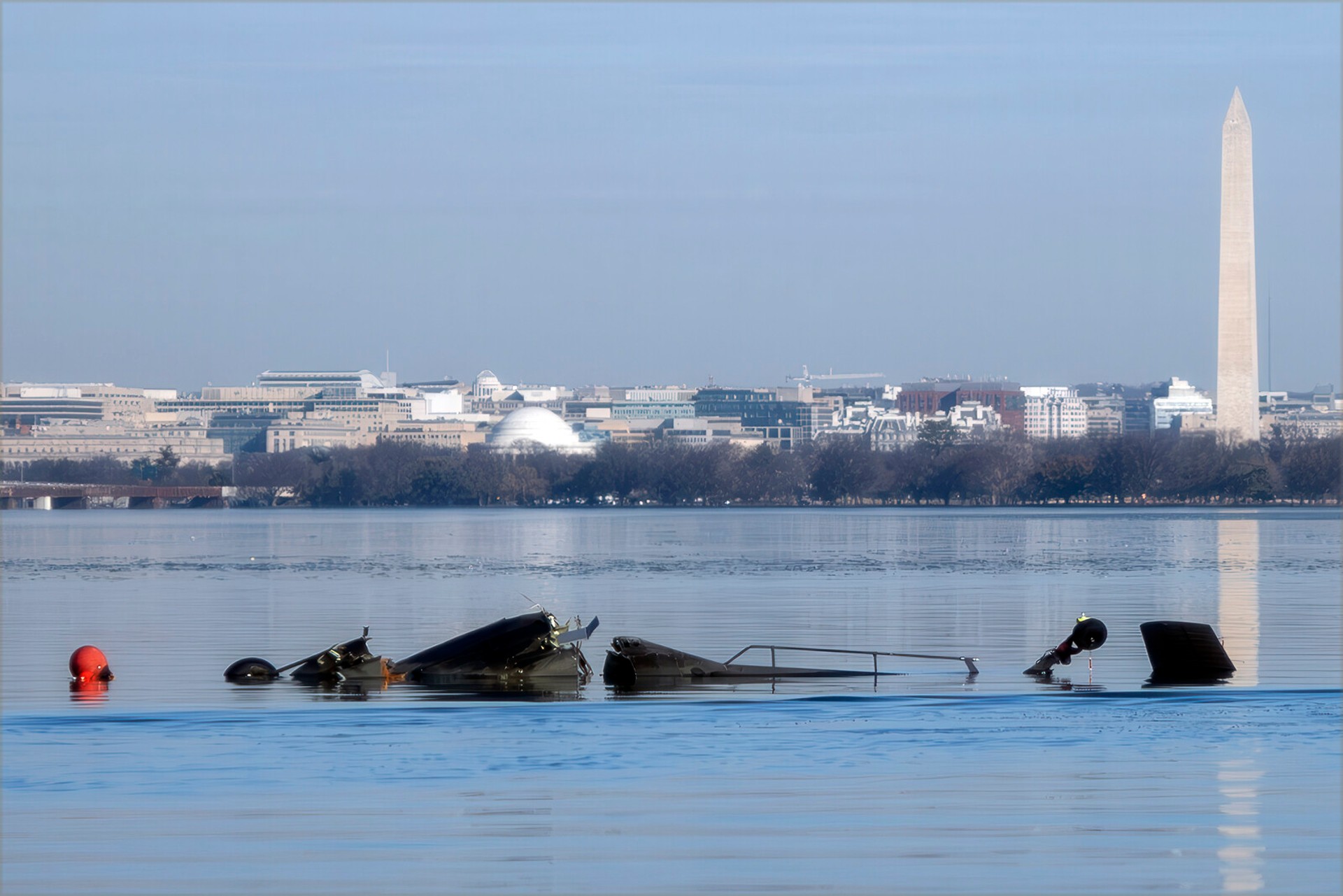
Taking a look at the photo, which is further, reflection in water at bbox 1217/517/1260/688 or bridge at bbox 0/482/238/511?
bridge at bbox 0/482/238/511

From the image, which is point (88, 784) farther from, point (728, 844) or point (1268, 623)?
point (1268, 623)

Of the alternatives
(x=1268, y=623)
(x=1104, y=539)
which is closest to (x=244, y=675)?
(x=1268, y=623)

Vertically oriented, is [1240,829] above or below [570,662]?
below

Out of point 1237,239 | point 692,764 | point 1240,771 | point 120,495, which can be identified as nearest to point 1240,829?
point 1240,771

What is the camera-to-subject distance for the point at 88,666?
2031 centimetres

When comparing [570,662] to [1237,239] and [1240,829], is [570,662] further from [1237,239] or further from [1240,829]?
[1237,239]

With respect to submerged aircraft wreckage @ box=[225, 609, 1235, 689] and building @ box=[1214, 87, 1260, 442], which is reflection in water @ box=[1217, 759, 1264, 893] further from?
building @ box=[1214, 87, 1260, 442]

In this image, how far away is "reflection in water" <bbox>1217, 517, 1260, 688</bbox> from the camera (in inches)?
851

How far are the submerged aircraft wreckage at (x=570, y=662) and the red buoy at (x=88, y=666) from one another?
4.27 feet

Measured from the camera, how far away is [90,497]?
7456 inches

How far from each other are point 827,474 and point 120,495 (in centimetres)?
6726

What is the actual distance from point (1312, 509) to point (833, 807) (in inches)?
4576

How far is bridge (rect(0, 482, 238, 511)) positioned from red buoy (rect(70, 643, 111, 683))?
A: 16320 cm

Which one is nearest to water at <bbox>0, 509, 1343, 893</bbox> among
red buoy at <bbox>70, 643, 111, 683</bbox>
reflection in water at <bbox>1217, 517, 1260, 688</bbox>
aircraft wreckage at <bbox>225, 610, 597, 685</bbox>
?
reflection in water at <bbox>1217, 517, 1260, 688</bbox>
